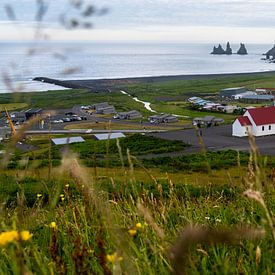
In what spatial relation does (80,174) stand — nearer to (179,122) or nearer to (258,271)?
(258,271)

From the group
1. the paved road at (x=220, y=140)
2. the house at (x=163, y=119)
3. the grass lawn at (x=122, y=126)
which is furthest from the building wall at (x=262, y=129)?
the house at (x=163, y=119)

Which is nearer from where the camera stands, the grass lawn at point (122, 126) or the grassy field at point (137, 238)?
the grassy field at point (137, 238)

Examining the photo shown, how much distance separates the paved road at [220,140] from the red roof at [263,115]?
5.05 ft

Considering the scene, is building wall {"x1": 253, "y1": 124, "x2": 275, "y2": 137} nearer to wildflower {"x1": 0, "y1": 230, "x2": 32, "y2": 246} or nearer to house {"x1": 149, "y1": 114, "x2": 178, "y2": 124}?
house {"x1": 149, "y1": 114, "x2": 178, "y2": 124}

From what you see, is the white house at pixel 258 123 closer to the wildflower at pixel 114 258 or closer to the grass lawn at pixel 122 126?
the grass lawn at pixel 122 126

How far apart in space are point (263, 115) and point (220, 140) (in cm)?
542

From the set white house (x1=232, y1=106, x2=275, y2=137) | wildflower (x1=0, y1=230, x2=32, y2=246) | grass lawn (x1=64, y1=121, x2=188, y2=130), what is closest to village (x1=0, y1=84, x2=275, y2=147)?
white house (x1=232, y1=106, x2=275, y2=137)

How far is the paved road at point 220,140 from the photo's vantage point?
3678 centimetres

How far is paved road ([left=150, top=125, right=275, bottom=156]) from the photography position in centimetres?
3678

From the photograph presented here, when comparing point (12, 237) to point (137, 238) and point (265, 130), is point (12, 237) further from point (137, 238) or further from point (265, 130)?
point (265, 130)

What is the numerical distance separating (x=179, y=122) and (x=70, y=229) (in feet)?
193

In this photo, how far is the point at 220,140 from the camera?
40.9 m

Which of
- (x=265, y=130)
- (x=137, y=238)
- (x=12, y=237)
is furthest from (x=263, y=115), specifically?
(x=12, y=237)

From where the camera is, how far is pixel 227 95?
299 feet
